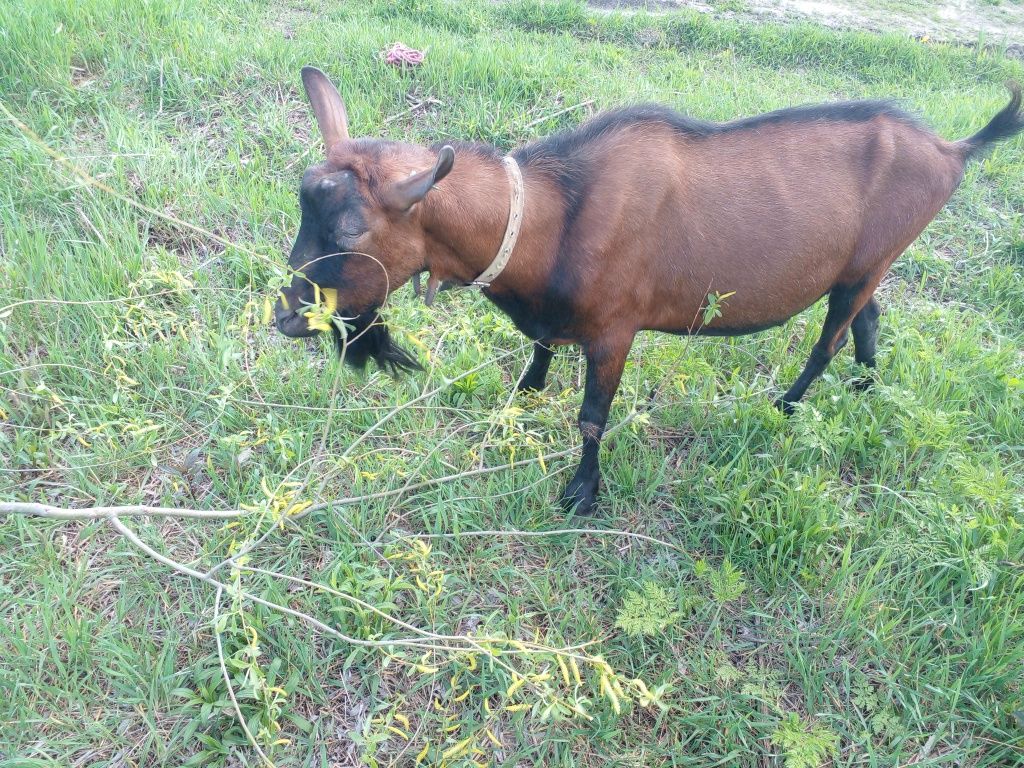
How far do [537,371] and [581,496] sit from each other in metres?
0.65

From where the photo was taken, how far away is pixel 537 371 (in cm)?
319

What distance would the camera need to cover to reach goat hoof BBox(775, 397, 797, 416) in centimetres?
330

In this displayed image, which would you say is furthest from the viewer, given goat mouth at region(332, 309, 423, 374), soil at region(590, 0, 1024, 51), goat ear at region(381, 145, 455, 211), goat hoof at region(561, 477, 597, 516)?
soil at region(590, 0, 1024, 51)

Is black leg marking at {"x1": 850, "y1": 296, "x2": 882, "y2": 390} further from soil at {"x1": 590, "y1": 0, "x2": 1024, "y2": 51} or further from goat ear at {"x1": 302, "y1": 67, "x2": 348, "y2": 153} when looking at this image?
soil at {"x1": 590, "y1": 0, "x2": 1024, "y2": 51}

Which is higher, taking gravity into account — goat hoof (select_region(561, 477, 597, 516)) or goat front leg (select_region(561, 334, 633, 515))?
goat front leg (select_region(561, 334, 633, 515))

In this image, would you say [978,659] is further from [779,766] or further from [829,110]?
[829,110]

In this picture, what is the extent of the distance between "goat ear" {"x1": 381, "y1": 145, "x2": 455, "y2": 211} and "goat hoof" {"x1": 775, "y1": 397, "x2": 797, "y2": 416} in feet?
6.89

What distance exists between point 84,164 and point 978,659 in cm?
487

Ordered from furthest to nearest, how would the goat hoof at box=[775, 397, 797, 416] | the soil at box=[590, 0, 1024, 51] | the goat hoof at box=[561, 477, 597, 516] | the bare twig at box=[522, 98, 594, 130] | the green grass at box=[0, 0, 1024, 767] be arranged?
the soil at box=[590, 0, 1024, 51] < the bare twig at box=[522, 98, 594, 130] < the goat hoof at box=[775, 397, 797, 416] < the goat hoof at box=[561, 477, 597, 516] < the green grass at box=[0, 0, 1024, 767]

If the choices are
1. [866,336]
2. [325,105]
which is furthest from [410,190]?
[866,336]

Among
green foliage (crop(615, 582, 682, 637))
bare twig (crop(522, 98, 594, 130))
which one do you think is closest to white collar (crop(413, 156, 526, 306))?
green foliage (crop(615, 582, 682, 637))

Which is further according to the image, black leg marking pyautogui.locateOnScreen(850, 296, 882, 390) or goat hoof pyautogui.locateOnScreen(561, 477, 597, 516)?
black leg marking pyautogui.locateOnScreen(850, 296, 882, 390)

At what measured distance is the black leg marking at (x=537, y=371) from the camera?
3094 millimetres

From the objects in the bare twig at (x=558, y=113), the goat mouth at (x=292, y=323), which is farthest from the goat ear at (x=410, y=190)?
the bare twig at (x=558, y=113)
